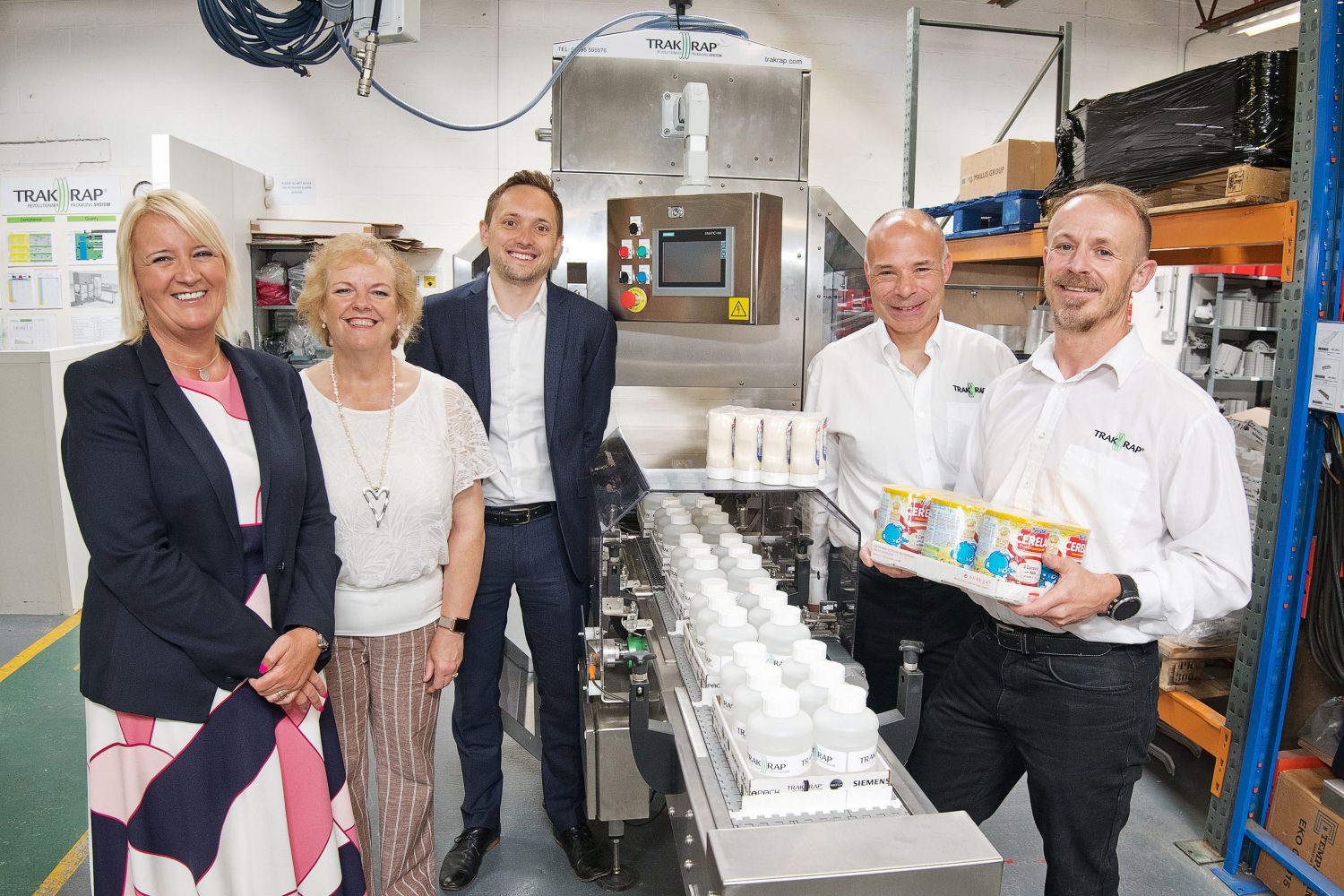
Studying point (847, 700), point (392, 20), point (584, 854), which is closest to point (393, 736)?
point (584, 854)

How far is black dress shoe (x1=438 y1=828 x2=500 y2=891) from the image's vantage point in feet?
7.89

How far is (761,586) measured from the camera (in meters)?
1.67

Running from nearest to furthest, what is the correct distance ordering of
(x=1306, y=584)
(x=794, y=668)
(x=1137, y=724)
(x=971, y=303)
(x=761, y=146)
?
(x=794, y=668) → (x=1137, y=724) → (x=1306, y=584) → (x=761, y=146) → (x=971, y=303)

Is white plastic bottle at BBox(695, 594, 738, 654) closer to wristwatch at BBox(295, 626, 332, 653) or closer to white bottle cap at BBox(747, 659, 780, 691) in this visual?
white bottle cap at BBox(747, 659, 780, 691)

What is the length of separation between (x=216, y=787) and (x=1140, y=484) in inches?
68.5

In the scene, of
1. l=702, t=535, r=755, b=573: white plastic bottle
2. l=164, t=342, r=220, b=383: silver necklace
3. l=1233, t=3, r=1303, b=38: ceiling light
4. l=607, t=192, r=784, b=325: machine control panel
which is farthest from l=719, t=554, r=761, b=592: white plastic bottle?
l=1233, t=3, r=1303, b=38: ceiling light

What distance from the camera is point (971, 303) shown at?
14.5 ft

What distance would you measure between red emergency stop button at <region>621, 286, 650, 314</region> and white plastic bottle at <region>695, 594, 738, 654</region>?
149 cm

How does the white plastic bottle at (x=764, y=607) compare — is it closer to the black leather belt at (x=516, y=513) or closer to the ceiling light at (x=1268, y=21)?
the black leather belt at (x=516, y=513)

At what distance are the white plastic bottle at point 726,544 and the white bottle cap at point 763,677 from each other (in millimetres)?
615

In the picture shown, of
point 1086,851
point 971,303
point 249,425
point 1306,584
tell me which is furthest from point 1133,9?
point 249,425

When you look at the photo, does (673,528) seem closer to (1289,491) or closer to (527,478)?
(527,478)

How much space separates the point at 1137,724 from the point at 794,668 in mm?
714

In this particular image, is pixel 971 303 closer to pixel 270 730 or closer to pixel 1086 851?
Result: pixel 1086 851
